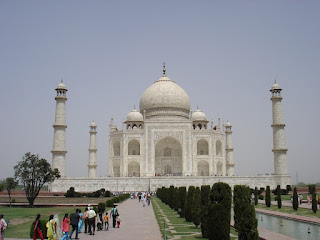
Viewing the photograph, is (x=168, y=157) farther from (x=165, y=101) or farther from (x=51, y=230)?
(x=51, y=230)

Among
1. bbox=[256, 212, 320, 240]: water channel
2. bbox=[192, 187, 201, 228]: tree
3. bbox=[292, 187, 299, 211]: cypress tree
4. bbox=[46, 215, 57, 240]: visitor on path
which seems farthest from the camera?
bbox=[292, 187, 299, 211]: cypress tree

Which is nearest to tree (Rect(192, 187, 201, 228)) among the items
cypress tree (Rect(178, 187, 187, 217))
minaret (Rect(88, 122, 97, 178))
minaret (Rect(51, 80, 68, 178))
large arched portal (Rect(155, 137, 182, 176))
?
cypress tree (Rect(178, 187, 187, 217))

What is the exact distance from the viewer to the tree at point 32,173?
17.9 m

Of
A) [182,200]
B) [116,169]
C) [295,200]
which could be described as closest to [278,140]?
[116,169]

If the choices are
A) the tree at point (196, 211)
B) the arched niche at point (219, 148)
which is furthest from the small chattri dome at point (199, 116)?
the tree at point (196, 211)

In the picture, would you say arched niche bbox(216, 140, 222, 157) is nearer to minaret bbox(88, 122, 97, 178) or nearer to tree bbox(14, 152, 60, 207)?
minaret bbox(88, 122, 97, 178)

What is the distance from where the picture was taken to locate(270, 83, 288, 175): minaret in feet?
89.7

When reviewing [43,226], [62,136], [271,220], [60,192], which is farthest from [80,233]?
[62,136]

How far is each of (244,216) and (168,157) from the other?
24.8 meters

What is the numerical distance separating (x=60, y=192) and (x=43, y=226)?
17842 mm

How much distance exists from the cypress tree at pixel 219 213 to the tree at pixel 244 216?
367mm

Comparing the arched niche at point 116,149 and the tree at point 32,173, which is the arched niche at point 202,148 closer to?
the arched niche at point 116,149

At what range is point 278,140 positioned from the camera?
91.0 ft

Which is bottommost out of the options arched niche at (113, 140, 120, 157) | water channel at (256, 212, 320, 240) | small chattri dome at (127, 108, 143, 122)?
water channel at (256, 212, 320, 240)
